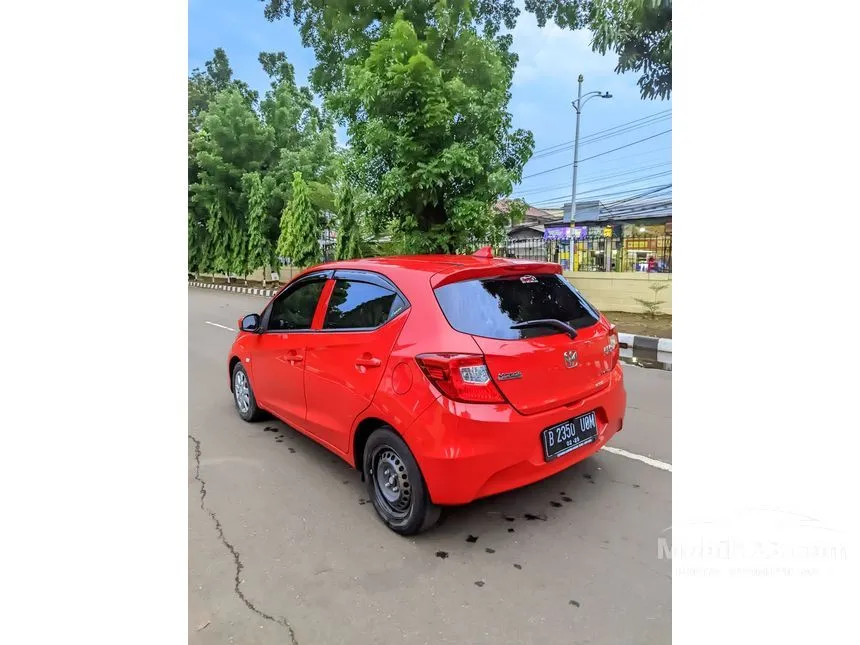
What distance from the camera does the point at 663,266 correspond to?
1060cm

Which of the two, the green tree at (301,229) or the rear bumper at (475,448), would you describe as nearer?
the rear bumper at (475,448)

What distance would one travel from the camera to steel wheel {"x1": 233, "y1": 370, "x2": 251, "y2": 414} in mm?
4051

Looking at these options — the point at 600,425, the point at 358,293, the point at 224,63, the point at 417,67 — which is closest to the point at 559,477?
the point at 600,425

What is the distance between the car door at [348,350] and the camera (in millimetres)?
2510

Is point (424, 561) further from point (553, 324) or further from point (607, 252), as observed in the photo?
point (607, 252)

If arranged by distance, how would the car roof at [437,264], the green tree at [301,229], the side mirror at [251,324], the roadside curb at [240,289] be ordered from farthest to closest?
the roadside curb at [240,289] → the green tree at [301,229] → the side mirror at [251,324] → the car roof at [437,264]

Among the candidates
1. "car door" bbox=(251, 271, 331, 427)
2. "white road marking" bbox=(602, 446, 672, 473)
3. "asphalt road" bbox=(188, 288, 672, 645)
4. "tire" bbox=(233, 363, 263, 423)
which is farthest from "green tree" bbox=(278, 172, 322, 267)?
"white road marking" bbox=(602, 446, 672, 473)

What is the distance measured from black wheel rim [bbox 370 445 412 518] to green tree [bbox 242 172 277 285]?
19083 mm

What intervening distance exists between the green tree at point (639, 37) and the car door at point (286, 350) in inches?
207

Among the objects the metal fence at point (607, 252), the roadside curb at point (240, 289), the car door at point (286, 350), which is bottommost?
the car door at point (286, 350)

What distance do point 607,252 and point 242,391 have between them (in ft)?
31.4

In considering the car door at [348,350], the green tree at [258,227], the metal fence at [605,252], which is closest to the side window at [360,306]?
the car door at [348,350]

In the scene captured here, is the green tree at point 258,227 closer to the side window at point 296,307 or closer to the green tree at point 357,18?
the green tree at point 357,18

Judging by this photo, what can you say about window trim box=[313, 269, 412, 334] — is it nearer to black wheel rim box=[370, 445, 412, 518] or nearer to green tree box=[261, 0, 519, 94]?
black wheel rim box=[370, 445, 412, 518]
